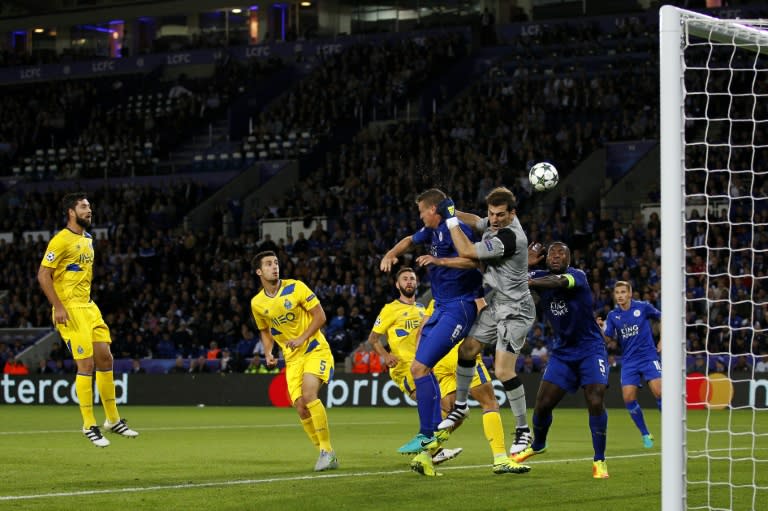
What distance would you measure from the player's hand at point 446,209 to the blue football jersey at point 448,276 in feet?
0.87

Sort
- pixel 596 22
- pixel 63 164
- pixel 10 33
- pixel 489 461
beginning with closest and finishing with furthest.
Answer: pixel 489 461
pixel 596 22
pixel 63 164
pixel 10 33

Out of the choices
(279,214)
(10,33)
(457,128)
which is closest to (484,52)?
(457,128)

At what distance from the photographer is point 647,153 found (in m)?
33.0

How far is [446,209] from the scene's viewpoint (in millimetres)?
10633

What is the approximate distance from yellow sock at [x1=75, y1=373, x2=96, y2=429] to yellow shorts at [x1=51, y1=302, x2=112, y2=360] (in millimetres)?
A: 282

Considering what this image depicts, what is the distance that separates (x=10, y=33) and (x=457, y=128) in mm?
28472

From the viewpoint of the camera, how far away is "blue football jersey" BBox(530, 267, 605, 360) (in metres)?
11.2

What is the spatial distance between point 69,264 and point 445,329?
183 inches

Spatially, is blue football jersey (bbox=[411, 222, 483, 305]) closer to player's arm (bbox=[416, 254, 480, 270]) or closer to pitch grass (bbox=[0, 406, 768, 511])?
player's arm (bbox=[416, 254, 480, 270])

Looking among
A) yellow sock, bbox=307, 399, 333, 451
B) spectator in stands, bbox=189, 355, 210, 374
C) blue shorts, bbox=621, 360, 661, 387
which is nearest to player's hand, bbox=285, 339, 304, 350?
yellow sock, bbox=307, 399, 333, 451

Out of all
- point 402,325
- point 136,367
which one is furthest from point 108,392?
point 136,367

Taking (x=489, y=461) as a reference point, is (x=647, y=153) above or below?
above

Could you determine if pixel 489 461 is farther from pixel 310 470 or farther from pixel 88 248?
pixel 88 248

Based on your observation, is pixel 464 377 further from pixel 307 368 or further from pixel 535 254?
pixel 307 368
